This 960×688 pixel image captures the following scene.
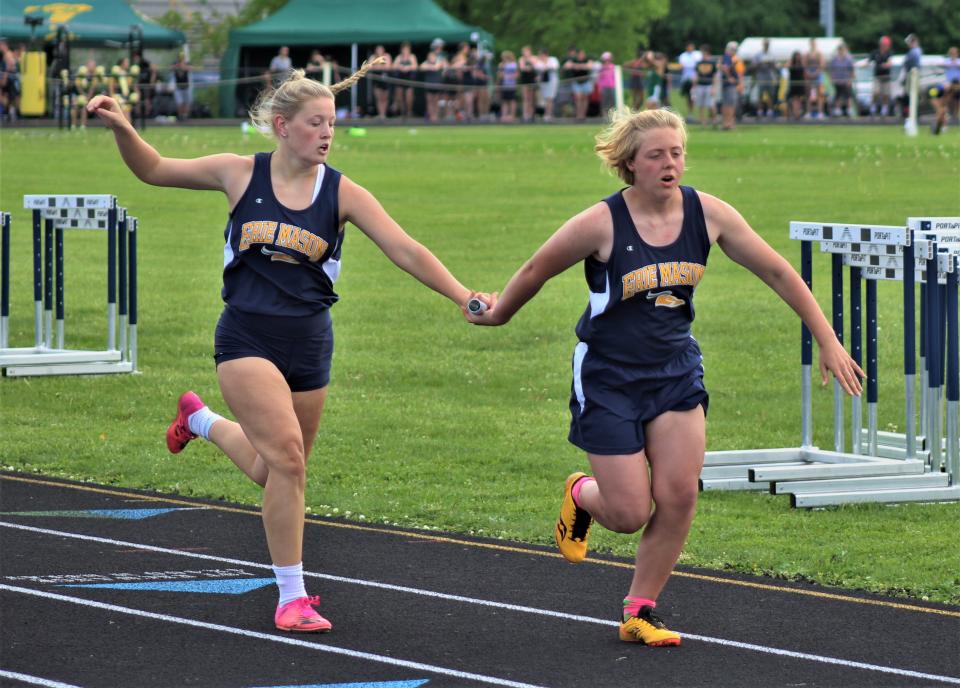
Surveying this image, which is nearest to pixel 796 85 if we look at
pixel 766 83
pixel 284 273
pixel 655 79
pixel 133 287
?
pixel 766 83

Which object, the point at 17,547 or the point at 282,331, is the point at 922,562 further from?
the point at 17,547

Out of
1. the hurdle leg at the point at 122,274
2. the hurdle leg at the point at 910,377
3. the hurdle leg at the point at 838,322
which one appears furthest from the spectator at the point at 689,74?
the hurdle leg at the point at 910,377

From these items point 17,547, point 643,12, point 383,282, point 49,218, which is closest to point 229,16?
point 643,12

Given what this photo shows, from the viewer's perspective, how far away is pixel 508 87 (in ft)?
143

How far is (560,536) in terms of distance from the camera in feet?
22.2

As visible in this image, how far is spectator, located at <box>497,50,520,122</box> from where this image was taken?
43.8 metres

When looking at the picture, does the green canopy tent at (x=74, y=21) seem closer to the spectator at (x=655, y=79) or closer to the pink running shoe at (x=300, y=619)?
the spectator at (x=655, y=79)

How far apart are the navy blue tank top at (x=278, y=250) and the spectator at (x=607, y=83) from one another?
36648mm

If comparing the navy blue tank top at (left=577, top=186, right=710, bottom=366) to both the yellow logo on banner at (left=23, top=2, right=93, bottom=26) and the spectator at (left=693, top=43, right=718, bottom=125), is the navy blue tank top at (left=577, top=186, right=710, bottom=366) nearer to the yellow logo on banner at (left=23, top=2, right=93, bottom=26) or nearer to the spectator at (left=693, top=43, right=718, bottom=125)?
the spectator at (left=693, top=43, right=718, bottom=125)

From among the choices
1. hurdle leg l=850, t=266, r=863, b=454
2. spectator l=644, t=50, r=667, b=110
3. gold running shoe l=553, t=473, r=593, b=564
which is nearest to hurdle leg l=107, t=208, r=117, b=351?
hurdle leg l=850, t=266, r=863, b=454

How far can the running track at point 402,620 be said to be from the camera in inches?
235

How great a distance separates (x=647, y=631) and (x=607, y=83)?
38531 mm

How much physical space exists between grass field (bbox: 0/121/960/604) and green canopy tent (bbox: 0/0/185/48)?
14107 mm

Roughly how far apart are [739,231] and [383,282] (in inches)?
516
